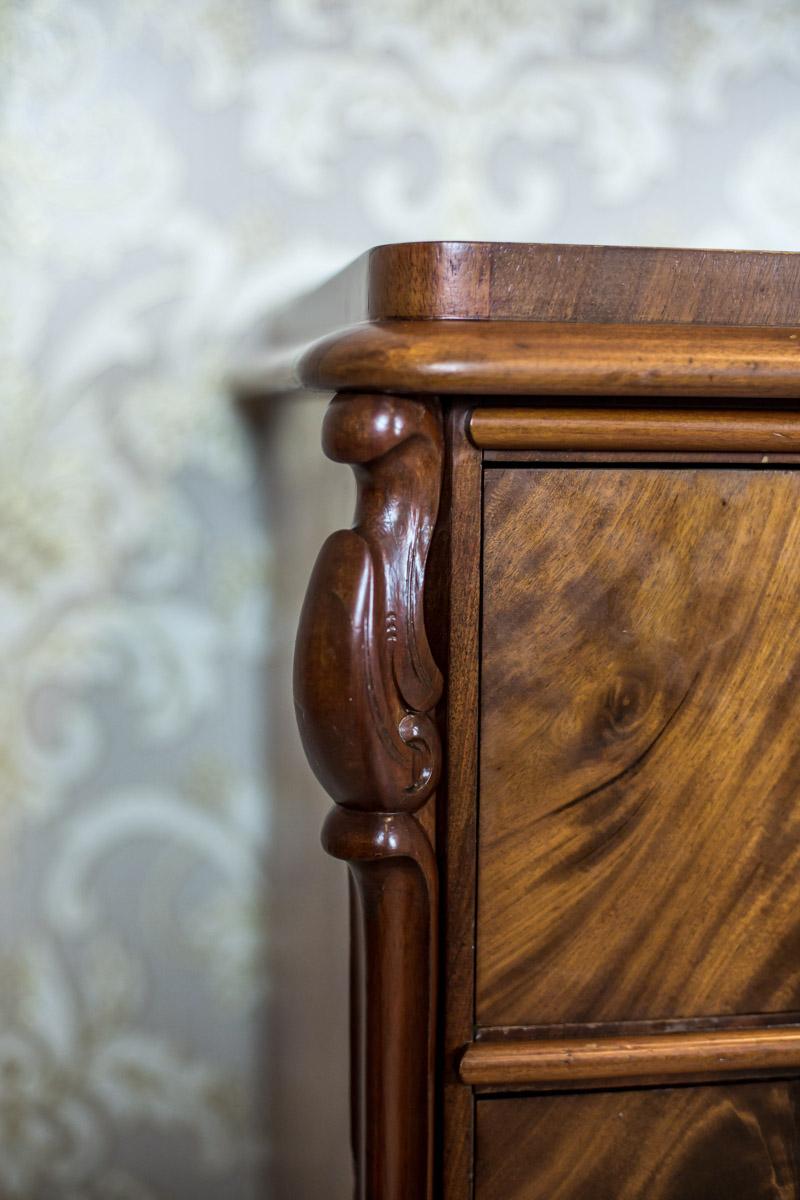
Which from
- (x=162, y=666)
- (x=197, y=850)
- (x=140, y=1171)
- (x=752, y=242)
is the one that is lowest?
(x=140, y=1171)

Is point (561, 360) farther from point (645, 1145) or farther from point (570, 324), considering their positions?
point (645, 1145)

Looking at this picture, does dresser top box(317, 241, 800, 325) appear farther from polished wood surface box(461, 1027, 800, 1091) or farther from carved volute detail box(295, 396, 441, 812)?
polished wood surface box(461, 1027, 800, 1091)

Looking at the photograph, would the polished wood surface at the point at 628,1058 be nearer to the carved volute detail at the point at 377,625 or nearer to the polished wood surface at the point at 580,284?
the carved volute detail at the point at 377,625

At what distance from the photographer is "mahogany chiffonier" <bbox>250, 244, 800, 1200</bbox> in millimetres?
444

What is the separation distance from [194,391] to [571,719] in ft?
1.73

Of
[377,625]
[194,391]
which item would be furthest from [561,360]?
[194,391]

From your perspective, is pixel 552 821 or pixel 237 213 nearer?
pixel 552 821

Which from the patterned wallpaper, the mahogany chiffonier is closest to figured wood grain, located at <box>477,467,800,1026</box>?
the mahogany chiffonier

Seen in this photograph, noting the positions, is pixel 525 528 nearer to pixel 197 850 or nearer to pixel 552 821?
pixel 552 821

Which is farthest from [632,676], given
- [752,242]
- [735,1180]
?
[752,242]

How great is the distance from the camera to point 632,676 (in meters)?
0.47

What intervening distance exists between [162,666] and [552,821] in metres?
0.51

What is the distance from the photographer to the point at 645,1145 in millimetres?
490

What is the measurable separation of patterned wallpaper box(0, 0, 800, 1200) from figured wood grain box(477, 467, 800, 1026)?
0.38m
